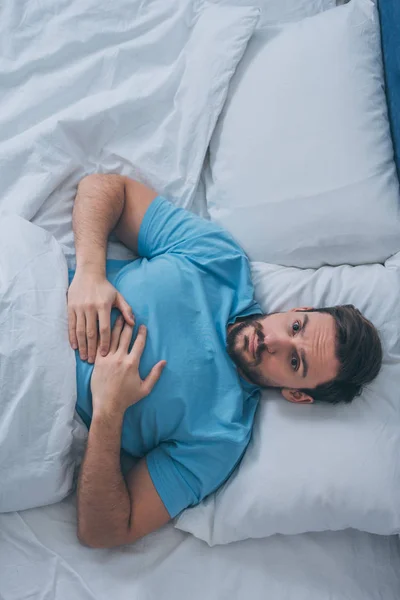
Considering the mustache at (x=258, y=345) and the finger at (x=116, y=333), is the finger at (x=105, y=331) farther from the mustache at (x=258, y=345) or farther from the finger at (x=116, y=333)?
the mustache at (x=258, y=345)

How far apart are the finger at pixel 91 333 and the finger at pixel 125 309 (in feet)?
0.19

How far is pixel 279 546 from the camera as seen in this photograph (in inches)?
43.1

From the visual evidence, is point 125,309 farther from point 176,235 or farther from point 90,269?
point 176,235

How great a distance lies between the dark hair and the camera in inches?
41.6

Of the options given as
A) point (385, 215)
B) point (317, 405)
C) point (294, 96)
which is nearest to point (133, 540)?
point (317, 405)

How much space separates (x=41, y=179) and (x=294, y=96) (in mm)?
602

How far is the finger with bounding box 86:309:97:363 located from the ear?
397 mm

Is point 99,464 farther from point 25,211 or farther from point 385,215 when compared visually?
point 385,215

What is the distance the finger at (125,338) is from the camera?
1.05 m

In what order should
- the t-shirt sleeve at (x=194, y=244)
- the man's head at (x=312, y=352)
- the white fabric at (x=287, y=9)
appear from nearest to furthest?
the man's head at (x=312, y=352)
the t-shirt sleeve at (x=194, y=244)
the white fabric at (x=287, y=9)

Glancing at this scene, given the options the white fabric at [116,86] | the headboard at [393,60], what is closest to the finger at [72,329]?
the white fabric at [116,86]

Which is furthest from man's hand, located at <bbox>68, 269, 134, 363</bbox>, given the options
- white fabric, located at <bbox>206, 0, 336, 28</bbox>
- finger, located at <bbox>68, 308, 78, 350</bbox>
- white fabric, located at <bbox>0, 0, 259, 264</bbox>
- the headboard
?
white fabric, located at <bbox>206, 0, 336, 28</bbox>

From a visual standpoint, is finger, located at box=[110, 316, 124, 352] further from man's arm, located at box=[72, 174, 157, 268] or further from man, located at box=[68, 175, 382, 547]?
man's arm, located at box=[72, 174, 157, 268]

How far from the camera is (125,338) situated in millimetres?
1057
